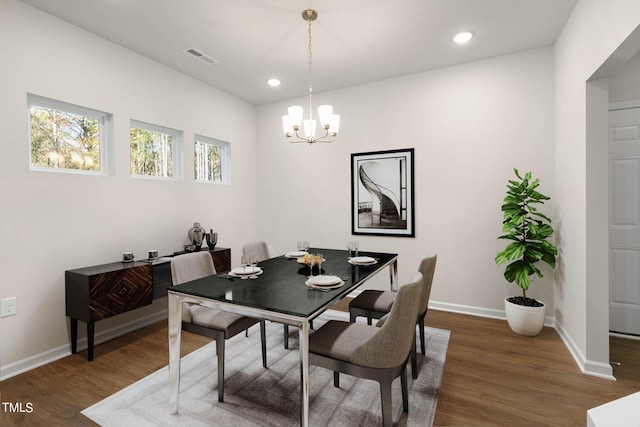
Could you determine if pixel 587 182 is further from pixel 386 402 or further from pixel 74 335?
pixel 74 335

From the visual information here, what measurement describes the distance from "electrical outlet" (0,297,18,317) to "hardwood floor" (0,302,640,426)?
0.49 m

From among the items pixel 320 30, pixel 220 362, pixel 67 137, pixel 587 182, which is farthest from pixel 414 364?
pixel 67 137

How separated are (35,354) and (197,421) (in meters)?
1.76

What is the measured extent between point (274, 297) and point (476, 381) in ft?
5.45

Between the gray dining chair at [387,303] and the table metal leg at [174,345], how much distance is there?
1266mm

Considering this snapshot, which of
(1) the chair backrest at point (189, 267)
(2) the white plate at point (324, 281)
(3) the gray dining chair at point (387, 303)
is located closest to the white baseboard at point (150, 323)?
(3) the gray dining chair at point (387, 303)

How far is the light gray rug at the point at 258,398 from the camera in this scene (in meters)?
1.86

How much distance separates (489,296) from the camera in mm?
3537

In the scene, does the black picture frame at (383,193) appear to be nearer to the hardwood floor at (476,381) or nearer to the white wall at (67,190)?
the hardwood floor at (476,381)

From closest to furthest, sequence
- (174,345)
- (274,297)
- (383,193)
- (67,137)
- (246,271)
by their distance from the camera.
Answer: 1. (274,297)
2. (174,345)
3. (246,271)
4. (67,137)
5. (383,193)

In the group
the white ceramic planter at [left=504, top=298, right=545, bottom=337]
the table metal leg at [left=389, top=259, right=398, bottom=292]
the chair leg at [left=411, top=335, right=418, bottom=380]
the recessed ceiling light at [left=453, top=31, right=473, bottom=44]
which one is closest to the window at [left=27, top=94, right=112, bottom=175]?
the table metal leg at [left=389, top=259, right=398, bottom=292]

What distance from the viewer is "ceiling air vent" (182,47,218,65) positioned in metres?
3.23

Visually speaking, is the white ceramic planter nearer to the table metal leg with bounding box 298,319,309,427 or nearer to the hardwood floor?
the hardwood floor

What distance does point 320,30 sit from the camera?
2.87 metres
